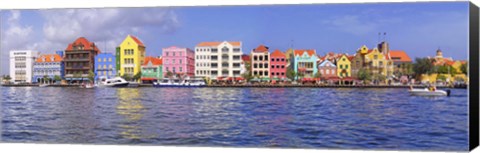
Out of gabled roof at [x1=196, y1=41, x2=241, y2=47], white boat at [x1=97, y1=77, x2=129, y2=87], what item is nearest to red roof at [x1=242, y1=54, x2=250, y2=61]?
gabled roof at [x1=196, y1=41, x2=241, y2=47]

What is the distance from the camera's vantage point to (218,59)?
8.87 meters

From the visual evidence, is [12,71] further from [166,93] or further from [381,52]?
[381,52]

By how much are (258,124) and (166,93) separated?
159 centimetres

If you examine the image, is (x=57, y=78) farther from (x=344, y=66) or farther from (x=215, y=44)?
(x=344, y=66)

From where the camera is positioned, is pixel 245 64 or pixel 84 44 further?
pixel 84 44

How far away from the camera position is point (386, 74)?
8586 millimetres

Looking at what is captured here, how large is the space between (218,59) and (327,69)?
135 centimetres

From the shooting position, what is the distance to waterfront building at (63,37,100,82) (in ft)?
30.3

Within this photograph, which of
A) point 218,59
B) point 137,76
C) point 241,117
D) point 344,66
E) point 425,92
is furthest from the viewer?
point 137,76

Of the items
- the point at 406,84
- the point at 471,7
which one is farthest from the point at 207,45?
the point at 471,7

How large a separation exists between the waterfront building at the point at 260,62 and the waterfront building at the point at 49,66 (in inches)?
99.6

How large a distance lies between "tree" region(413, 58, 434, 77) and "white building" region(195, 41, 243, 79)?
2.08m

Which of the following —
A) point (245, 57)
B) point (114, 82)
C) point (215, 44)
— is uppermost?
point (215, 44)

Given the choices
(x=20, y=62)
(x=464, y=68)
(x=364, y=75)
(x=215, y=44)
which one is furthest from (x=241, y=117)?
(x=20, y=62)
